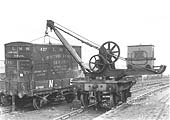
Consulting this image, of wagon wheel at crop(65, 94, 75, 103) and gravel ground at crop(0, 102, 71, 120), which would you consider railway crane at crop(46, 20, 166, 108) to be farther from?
wagon wheel at crop(65, 94, 75, 103)

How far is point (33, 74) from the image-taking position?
11422 millimetres

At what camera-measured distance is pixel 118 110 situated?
977cm

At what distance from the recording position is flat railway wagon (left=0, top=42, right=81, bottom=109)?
11.3 metres

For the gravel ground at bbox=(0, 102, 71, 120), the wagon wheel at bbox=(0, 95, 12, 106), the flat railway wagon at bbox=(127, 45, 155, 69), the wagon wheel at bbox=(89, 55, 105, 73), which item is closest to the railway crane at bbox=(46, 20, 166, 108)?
the wagon wheel at bbox=(89, 55, 105, 73)

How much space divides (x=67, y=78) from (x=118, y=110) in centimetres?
438

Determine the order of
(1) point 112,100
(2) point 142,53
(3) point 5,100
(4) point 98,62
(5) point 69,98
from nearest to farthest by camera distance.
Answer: (1) point 112,100, (4) point 98,62, (3) point 5,100, (5) point 69,98, (2) point 142,53

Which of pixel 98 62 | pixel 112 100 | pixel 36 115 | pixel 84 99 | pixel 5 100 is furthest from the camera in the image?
pixel 5 100

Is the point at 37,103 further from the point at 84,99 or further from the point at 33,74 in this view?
the point at 84,99

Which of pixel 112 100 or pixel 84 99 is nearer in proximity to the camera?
pixel 112 100

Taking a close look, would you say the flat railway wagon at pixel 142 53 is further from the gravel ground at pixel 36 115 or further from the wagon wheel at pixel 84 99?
the gravel ground at pixel 36 115

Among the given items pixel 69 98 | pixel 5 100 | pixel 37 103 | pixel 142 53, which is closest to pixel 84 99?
pixel 37 103

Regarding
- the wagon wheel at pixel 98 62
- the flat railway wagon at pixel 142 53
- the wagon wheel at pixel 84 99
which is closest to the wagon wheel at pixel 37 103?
the wagon wheel at pixel 84 99

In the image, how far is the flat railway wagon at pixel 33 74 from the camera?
444 inches

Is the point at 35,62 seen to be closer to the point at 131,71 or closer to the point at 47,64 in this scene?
the point at 47,64
